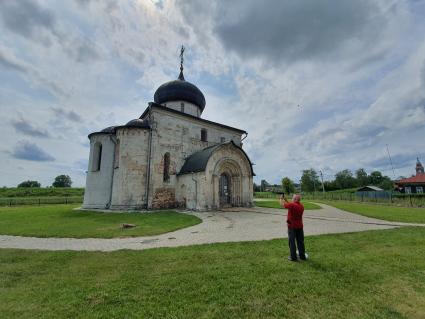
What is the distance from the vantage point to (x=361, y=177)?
8625 cm

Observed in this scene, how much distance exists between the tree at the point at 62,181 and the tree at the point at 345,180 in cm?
9843

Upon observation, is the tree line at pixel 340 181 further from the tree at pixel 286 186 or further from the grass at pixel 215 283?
the grass at pixel 215 283

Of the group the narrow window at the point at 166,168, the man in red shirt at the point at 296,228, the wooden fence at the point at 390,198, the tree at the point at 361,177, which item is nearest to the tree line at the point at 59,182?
the narrow window at the point at 166,168

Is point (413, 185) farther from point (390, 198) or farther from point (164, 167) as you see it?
point (164, 167)

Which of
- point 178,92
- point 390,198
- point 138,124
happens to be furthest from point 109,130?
point 390,198

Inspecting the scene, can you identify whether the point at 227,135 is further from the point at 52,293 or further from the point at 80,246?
the point at 52,293

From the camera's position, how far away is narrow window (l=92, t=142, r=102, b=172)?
20219mm

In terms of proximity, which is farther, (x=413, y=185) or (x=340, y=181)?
(x=340, y=181)

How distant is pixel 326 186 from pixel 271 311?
261ft

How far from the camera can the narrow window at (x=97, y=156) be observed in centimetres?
2022

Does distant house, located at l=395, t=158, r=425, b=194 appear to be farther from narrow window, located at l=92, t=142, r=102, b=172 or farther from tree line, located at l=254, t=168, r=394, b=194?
narrow window, located at l=92, t=142, r=102, b=172

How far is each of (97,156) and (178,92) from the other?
1020 centimetres

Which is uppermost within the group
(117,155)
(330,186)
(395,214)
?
(117,155)

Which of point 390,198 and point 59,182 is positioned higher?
point 59,182
